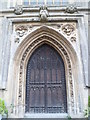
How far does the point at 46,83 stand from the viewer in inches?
248

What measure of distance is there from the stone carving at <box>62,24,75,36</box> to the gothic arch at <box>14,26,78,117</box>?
0.24 meters

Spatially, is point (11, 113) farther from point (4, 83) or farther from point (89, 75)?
point (89, 75)

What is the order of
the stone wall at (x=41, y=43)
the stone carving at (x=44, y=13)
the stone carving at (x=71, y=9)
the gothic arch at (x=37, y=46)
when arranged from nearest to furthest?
the stone wall at (x=41, y=43), the gothic arch at (x=37, y=46), the stone carving at (x=44, y=13), the stone carving at (x=71, y=9)

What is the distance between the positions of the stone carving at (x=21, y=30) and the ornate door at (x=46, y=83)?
0.83m

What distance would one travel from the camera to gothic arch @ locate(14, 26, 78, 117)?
235 inches

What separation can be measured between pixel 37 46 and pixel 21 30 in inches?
33.1

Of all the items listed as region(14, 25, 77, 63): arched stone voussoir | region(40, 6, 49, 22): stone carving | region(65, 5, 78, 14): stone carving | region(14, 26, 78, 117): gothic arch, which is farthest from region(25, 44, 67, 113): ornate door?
region(65, 5, 78, 14): stone carving

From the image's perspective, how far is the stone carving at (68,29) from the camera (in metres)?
6.60

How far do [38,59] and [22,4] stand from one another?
238cm

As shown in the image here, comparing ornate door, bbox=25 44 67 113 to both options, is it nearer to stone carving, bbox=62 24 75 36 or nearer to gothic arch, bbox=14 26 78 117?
gothic arch, bbox=14 26 78 117

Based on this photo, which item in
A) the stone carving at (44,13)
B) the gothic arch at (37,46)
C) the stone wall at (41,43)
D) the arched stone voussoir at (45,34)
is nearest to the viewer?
the stone wall at (41,43)

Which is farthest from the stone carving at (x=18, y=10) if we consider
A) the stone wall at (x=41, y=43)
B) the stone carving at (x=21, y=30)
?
the stone carving at (x=21, y=30)

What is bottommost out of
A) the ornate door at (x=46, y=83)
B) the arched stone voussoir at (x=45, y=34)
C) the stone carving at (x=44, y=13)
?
the ornate door at (x=46, y=83)

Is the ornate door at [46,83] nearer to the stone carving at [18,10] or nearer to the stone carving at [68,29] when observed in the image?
the stone carving at [68,29]
